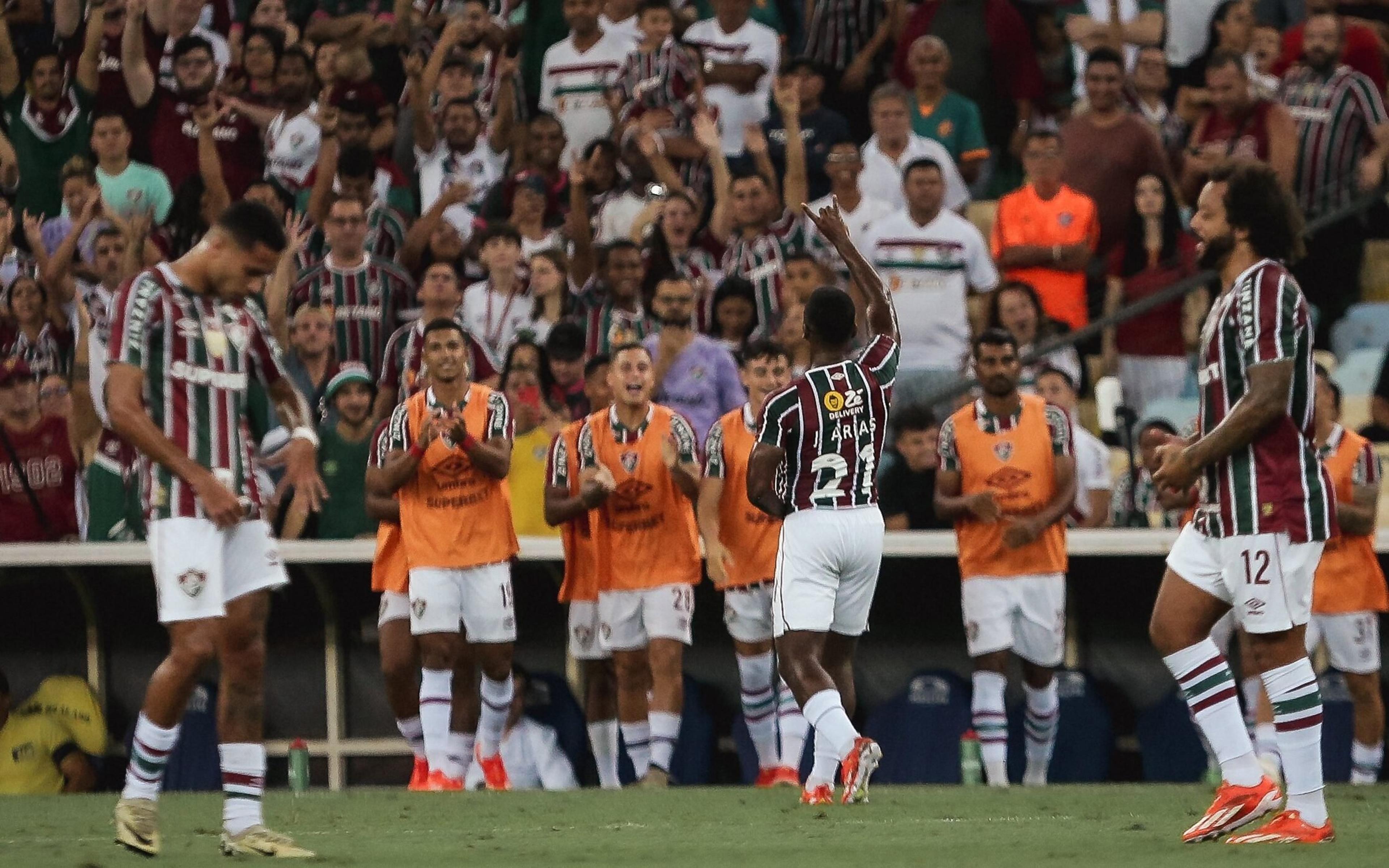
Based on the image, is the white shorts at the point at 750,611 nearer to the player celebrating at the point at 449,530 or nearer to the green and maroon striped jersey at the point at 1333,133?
the player celebrating at the point at 449,530

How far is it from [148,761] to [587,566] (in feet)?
15.5

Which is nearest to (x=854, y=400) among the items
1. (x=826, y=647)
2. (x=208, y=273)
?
(x=826, y=647)

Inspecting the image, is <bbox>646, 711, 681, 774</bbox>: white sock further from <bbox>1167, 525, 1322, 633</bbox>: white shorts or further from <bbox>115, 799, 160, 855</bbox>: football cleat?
<bbox>1167, 525, 1322, 633</bbox>: white shorts

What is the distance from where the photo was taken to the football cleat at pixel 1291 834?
6.71m

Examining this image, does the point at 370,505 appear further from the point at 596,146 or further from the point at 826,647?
the point at 596,146

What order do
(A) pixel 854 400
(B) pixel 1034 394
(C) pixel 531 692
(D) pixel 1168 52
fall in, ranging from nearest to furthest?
(A) pixel 854 400, (B) pixel 1034 394, (C) pixel 531 692, (D) pixel 1168 52

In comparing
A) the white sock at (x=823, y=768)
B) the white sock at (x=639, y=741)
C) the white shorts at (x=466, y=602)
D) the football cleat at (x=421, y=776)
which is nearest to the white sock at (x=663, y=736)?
the white sock at (x=639, y=741)

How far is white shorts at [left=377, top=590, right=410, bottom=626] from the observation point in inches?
444

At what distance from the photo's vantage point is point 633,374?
11211 millimetres

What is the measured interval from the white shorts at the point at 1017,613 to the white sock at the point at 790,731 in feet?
3.35

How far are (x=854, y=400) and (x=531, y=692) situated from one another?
483cm

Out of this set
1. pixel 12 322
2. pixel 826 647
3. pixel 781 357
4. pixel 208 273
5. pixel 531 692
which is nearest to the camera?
pixel 208 273

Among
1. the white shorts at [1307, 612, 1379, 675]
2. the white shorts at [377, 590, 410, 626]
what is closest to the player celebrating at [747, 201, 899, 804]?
the white shorts at [377, 590, 410, 626]

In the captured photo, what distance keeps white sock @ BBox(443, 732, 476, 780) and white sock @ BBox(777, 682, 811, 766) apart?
5.43ft
